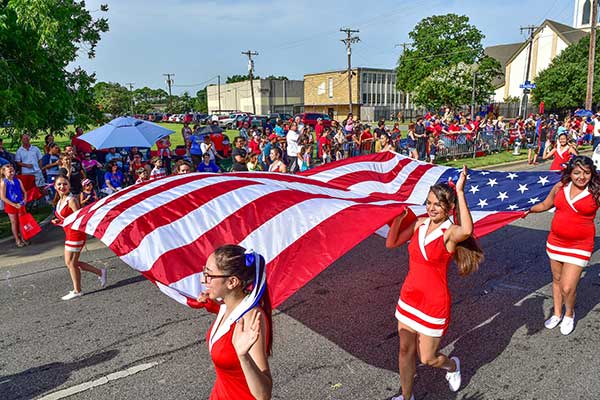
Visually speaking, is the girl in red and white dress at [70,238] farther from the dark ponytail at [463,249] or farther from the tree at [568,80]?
the tree at [568,80]

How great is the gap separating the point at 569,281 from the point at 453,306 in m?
1.28

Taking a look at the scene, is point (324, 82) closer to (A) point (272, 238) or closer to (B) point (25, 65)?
(B) point (25, 65)

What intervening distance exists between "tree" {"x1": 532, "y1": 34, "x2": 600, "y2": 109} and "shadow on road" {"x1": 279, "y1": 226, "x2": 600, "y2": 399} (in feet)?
139

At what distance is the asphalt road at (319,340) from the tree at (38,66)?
14.7 ft

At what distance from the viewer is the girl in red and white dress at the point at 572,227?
4.43 metres

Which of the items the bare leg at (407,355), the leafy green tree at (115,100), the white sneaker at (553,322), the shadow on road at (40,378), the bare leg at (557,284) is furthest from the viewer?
the leafy green tree at (115,100)

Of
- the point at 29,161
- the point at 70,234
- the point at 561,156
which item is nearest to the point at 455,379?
the point at 70,234

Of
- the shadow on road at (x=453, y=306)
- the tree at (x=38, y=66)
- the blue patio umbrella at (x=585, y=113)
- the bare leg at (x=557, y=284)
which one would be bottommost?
the shadow on road at (x=453, y=306)

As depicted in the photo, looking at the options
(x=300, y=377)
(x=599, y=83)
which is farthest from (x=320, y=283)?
(x=599, y=83)

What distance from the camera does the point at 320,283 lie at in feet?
20.0

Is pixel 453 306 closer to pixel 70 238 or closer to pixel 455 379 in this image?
pixel 455 379

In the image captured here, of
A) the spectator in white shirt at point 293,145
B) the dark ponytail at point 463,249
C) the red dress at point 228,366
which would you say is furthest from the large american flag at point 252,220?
A: the spectator in white shirt at point 293,145

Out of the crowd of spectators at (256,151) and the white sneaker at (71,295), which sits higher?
the crowd of spectators at (256,151)

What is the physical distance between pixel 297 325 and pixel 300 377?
3.28 feet
